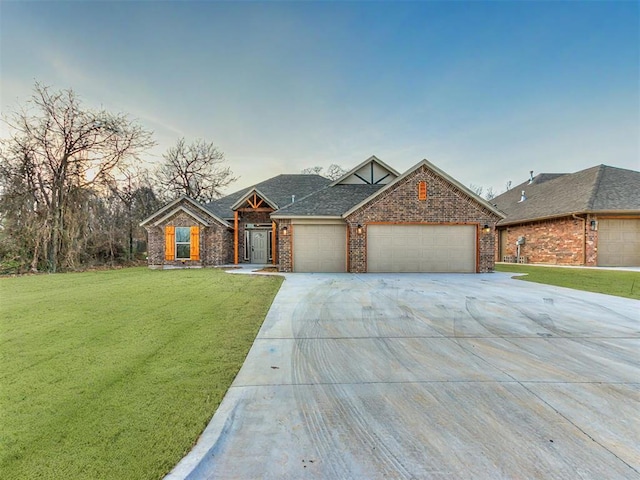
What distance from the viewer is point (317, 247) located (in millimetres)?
13109

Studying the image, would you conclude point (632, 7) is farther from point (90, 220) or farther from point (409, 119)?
point (90, 220)

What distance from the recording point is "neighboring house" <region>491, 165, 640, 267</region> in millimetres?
15312

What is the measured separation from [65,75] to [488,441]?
62.7 feet

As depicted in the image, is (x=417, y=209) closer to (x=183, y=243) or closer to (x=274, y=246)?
(x=274, y=246)

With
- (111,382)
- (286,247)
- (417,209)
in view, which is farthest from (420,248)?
(111,382)

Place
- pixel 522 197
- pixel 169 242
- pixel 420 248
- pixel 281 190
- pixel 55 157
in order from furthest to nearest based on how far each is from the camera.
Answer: pixel 522 197, pixel 281 190, pixel 169 242, pixel 55 157, pixel 420 248

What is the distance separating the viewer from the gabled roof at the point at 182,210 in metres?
15.5

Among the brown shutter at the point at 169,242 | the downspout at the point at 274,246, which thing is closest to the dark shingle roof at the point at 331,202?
the downspout at the point at 274,246

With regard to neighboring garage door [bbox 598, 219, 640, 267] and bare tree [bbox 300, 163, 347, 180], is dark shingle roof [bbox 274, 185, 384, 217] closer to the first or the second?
neighboring garage door [bbox 598, 219, 640, 267]

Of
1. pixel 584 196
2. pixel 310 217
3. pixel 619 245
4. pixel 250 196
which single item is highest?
pixel 250 196

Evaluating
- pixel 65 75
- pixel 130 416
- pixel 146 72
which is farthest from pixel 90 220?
pixel 130 416

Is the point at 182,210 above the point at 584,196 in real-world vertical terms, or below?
below

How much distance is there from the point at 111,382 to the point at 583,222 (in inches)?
818

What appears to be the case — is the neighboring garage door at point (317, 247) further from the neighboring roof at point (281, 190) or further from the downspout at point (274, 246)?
the neighboring roof at point (281, 190)
